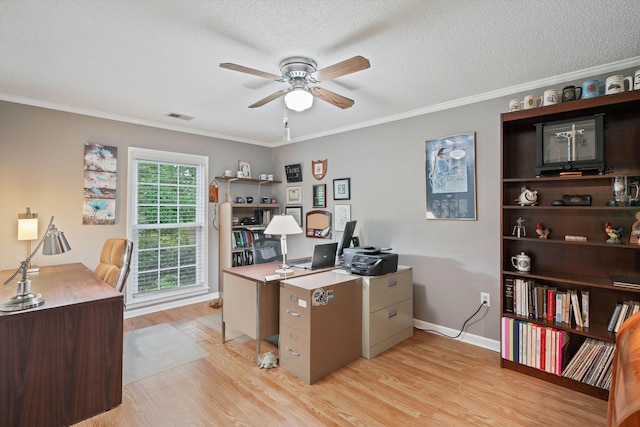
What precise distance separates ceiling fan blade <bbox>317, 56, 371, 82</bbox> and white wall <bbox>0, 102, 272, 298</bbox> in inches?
112

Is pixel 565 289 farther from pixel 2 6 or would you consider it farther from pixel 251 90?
pixel 2 6

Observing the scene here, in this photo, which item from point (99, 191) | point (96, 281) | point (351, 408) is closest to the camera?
point (351, 408)

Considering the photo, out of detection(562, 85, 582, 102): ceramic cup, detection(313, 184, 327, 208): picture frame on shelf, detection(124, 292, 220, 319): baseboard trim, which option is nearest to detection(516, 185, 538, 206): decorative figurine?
detection(562, 85, 582, 102): ceramic cup

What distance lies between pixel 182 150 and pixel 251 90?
185 centimetres

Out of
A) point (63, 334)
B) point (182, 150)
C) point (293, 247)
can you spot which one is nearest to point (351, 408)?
point (63, 334)

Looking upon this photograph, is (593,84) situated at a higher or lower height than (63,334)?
higher

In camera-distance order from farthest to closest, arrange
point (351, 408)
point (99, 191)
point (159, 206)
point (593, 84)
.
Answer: point (159, 206) < point (99, 191) < point (593, 84) < point (351, 408)

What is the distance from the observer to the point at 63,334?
1.86 metres

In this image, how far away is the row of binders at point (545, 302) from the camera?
2309 millimetres

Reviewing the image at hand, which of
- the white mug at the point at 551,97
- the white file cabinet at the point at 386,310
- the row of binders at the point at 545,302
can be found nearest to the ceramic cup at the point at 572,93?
the white mug at the point at 551,97

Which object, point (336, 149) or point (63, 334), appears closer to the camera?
point (63, 334)

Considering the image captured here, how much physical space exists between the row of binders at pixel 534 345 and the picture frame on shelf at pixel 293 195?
3.11m

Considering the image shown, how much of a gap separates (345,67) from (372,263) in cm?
163

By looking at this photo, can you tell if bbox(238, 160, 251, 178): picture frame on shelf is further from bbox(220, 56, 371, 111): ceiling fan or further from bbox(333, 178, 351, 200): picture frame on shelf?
bbox(220, 56, 371, 111): ceiling fan
